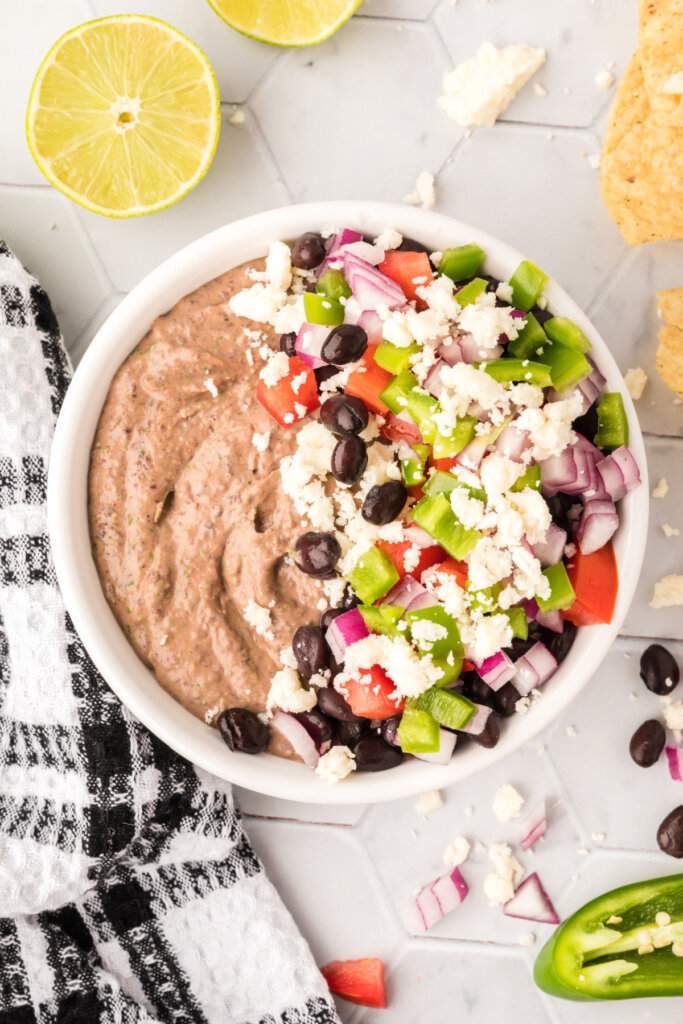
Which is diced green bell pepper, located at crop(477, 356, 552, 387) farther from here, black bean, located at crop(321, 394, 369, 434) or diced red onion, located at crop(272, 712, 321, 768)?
diced red onion, located at crop(272, 712, 321, 768)

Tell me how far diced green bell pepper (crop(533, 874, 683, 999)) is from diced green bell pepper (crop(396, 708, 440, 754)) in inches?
31.6

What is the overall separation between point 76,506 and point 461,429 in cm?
77

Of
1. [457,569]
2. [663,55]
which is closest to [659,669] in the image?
[457,569]

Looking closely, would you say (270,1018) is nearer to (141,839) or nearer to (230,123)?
(141,839)

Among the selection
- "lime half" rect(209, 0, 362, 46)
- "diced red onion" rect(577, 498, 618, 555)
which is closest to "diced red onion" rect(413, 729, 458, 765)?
"diced red onion" rect(577, 498, 618, 555)

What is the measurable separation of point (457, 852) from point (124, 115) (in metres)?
1.92

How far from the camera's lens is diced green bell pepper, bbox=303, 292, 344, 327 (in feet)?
5.81

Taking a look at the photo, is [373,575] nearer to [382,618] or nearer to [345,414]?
[382,618]

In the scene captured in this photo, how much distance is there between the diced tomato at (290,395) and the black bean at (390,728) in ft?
2.05

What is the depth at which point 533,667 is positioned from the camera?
6.22 ft

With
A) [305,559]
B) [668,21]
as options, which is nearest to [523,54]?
[668,21]

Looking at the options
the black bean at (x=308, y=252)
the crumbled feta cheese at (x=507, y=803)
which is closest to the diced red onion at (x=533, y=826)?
the crumbled feta cheese at (x=507, y=803)

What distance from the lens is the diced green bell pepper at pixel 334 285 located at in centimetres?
179

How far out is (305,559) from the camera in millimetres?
1759
